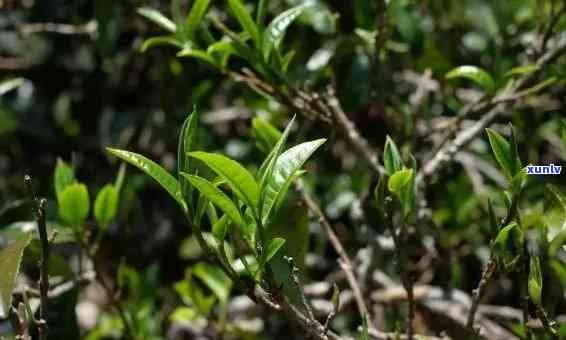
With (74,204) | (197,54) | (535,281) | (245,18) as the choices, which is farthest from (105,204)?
(535,281)

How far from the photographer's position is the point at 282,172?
1.07 meters

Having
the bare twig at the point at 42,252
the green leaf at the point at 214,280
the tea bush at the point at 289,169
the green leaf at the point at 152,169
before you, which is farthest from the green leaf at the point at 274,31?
the green leaf at the point at 214,280

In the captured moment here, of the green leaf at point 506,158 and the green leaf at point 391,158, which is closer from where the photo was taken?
the green leaf at point 506,158

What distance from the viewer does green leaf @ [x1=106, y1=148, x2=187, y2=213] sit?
1.08 meters

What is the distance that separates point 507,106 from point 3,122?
139 cm

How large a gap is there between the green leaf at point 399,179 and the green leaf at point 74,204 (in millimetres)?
616

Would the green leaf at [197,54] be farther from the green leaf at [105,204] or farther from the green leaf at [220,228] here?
the green leaf at [220,228]

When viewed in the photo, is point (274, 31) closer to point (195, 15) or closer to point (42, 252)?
point (195, 15)

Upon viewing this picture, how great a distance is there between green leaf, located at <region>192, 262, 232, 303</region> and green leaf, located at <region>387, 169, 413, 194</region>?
73 centimetres

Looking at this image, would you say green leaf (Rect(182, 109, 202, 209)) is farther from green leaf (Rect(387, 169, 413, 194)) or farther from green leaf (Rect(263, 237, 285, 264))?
green leaf (Rect(387, 169, 413, 194))

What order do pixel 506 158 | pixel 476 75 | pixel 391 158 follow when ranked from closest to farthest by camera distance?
pixel 506 158 < pixel 391 158 < pixel 476 75

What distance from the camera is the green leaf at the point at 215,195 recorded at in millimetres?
1037

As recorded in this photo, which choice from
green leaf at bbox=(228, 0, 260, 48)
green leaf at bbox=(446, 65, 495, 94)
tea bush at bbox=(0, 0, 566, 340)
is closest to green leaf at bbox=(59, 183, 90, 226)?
tea bush at bbox=(0, 0, 566, 340)

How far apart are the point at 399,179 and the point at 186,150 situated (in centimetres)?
34
